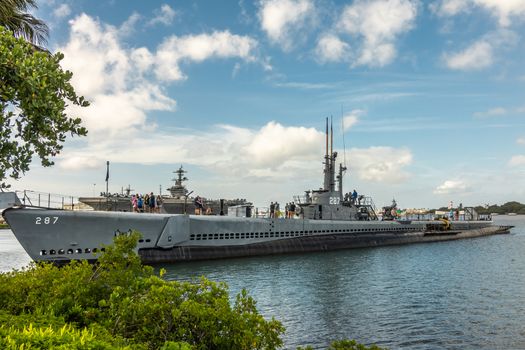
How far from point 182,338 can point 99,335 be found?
4.65 ft

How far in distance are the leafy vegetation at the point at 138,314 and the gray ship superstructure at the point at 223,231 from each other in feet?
21.9

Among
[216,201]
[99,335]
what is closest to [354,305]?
[99,335]

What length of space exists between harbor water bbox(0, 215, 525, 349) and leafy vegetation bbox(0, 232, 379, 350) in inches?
195

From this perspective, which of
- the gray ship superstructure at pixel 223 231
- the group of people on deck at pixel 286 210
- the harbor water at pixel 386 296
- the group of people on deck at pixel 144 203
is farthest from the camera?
the group of people on deck at pixel 286 210

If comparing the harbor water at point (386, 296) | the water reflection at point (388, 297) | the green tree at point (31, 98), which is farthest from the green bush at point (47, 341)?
the water reflection at point (388, 297)

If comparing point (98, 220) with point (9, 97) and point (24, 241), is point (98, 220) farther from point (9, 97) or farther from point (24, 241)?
point (9, 97)

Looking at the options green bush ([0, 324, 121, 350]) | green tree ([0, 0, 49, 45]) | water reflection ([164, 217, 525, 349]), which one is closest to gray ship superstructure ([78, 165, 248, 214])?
water reflection ([164, 217, 525, 349])

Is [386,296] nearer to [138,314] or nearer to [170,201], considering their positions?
[138,314]

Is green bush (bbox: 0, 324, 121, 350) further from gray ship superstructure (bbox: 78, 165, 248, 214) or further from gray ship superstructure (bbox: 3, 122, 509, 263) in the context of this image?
gray ship superstructure (bbox: 78, 165, 248, 214)

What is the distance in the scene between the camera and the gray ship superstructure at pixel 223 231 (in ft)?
80.3

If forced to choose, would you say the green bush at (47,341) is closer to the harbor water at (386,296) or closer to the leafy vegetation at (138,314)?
the leafy vegetation at (138,314)

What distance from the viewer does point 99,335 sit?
606cm

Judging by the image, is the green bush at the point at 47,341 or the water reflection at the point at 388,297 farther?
the water reflection at the point at 388,297

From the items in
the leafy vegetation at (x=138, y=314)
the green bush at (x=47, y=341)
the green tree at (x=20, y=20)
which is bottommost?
the leafy vegetation at (x=138, y=314)
